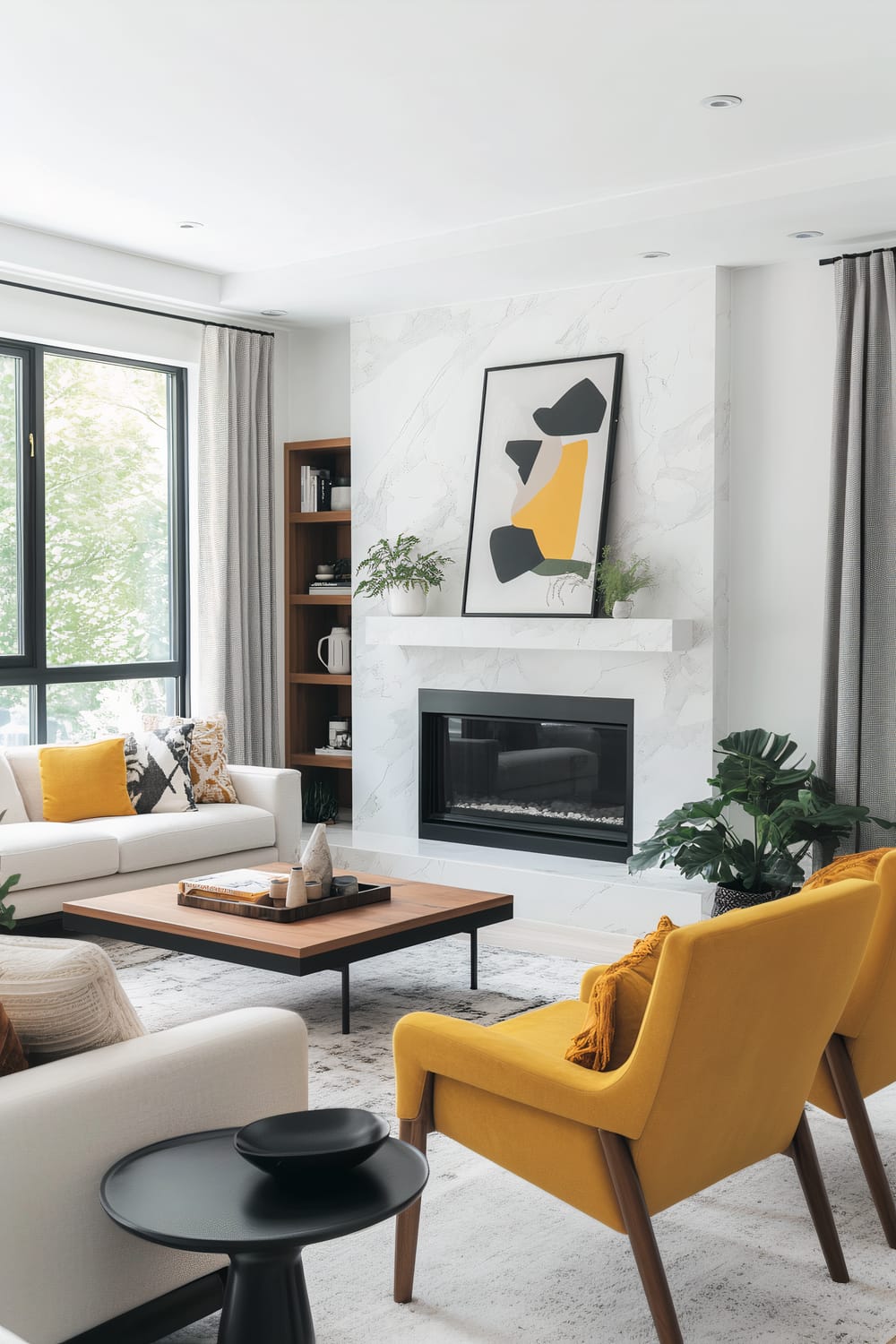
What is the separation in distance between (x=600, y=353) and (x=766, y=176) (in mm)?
1231

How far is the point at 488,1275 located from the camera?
2480 millimetres

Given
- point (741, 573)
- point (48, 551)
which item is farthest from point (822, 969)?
point (48, 551)

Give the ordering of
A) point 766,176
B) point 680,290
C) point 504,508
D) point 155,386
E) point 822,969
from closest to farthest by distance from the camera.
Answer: point 822,969 → point 766,176 → point 680,290 → point 504,508 → point 155,386

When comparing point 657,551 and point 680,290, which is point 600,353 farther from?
point 657,551

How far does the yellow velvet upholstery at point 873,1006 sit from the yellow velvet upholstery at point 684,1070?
273 millimetres

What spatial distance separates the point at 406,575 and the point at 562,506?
85 centimetres

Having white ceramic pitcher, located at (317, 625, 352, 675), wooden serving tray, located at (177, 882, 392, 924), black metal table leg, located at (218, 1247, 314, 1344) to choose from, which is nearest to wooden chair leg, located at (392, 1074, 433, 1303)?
black metal table leg, located at (218, 1247, 314, 1344)

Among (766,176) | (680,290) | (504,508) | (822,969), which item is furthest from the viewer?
(504,508)

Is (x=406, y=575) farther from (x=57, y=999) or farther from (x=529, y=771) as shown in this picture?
(x=57, y=999)

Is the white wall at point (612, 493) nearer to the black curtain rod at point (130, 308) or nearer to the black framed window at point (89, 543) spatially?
the black curtain rod at point (130, 308)

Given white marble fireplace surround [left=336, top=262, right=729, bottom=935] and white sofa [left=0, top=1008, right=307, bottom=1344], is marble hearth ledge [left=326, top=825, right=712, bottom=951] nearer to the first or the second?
white marble fireplace surround [left=336, top=262, right=729, bottom=935]

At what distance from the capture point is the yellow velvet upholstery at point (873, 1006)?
2576mm

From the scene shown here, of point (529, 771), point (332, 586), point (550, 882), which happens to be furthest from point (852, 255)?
point (332, 586)

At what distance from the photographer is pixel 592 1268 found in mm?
2504
